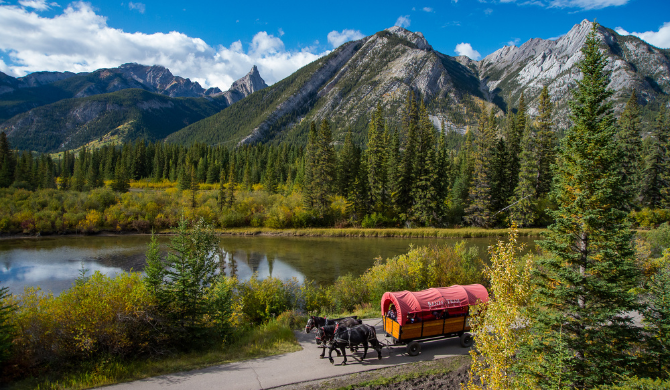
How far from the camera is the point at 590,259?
10555mm

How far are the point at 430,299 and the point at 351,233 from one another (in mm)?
41720

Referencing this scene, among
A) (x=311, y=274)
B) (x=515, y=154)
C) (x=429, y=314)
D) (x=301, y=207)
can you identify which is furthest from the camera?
(x=301, y=207)

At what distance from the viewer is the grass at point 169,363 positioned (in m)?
9.61

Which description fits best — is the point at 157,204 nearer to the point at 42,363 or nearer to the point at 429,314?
the point at 42,363

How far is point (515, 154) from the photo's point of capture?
5578 centimetres

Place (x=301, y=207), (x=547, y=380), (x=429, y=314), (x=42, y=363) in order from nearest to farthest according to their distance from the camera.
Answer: (x=547, y=380) → (x=42, y=363) → (x=429, y=314) → (x=301, y=207)

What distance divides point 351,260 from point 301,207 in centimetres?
2499

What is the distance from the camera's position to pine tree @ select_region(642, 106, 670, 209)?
50.6 meters

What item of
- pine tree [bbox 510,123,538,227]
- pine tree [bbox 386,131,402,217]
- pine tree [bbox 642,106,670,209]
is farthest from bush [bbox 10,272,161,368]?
pine tree [bbox 642,106,670,209]

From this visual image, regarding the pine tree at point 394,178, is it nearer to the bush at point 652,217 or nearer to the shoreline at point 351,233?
the shoreline at point 351,233

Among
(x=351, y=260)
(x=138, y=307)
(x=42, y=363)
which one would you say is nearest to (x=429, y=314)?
(x=138, y=307)

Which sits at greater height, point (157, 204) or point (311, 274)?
point (157, 204)

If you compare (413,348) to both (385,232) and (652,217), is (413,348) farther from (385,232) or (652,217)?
(652,217)

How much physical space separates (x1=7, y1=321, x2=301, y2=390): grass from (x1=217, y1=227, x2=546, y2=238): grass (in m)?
40.0
